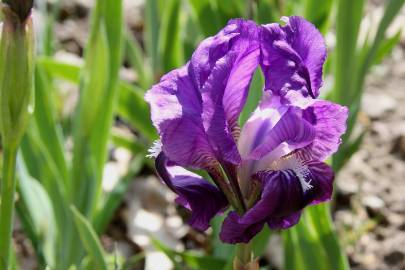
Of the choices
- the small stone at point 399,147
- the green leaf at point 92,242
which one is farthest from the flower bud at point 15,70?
the small stone at point 399,147

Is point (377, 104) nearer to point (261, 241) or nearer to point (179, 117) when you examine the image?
point (261, 241)

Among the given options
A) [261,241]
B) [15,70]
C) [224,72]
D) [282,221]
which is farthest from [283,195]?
[261,241]

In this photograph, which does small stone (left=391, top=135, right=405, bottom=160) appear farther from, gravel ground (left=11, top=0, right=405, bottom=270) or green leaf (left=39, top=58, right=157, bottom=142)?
green leaf (left=39, top=58, right=157, bottom=142)

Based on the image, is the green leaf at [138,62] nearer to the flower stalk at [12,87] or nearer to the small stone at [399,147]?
the small stone at [399,147]

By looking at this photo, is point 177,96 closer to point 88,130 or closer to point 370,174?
point 88,130

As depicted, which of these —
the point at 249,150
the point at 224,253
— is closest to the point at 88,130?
the point at 224,253

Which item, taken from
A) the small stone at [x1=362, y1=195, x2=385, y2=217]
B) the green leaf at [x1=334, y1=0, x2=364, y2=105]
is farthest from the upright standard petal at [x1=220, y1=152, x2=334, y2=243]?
the small stone at [x1=362, y1=195, x2=385, y2=217]
